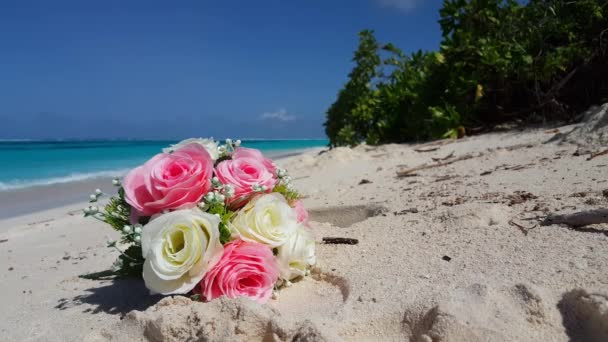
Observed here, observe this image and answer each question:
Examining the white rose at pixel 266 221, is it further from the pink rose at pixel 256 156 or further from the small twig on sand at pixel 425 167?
the small twig on sand at pixel 425 167

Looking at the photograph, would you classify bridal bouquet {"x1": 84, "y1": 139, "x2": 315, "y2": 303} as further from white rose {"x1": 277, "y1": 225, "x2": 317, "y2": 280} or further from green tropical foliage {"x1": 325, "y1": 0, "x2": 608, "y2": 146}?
green tropical foliage {"x1": 325, "y1": 0, "x2": 608, "y2": 146}

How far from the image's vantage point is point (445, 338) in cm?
113

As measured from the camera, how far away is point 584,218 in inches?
65.8

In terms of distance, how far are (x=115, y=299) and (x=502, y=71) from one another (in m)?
5.29

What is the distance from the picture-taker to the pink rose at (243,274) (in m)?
1.56

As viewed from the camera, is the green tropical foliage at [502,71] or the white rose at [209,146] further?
the green tropical foliage at [502,71]

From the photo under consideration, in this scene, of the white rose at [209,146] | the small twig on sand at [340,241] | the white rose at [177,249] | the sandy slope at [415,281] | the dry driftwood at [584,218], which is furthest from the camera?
the small twig on sand at [340,241]

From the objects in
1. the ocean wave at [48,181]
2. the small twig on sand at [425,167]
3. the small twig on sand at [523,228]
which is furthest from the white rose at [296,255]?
the ocean wave at [48,181]

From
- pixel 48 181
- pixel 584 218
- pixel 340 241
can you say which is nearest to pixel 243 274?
pixel 340 241

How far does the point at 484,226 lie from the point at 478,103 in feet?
14.7

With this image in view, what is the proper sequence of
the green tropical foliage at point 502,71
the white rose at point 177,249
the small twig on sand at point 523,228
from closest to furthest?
the white rose at point 177,249
the small twig on sand at point 523,228
the green tropical foliage at point 502,71

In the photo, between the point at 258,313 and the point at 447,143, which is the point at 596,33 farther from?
the point at 258,313

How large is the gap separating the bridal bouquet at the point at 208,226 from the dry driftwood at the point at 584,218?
3.34 feet

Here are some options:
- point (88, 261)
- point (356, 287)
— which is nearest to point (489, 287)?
point (356, 287)
